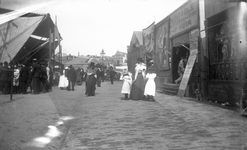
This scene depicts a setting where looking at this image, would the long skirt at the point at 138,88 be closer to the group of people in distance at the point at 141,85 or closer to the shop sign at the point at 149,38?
the group of people in distance at the point at 141,85

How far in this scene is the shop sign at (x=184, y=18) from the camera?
12.1 meters

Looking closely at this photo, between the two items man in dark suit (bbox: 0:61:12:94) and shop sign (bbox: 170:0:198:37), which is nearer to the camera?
shop sign (bbox: 170:0:198:37)

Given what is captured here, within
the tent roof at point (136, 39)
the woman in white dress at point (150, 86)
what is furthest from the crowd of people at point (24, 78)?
the tent roof at point (136, 39)

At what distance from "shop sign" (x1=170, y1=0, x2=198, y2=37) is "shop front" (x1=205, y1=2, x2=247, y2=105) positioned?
133 centimetres

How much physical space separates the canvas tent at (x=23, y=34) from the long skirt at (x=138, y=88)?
437 cm

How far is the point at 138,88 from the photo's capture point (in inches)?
420

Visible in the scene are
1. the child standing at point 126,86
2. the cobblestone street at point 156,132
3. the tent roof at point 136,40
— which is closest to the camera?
the cobblestone street at point 156,132

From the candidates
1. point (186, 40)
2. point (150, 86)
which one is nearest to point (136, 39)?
point (186, 40)

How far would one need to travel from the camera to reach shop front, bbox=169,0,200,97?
11.0 metres

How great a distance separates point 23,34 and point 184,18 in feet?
26.2

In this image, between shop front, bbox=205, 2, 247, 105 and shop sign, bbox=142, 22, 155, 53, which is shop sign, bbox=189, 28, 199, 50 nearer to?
shop front, bbox=205, 2, 247, 105

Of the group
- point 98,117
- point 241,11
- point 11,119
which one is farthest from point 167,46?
point 11,119

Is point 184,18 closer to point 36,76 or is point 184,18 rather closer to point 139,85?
point 139,85

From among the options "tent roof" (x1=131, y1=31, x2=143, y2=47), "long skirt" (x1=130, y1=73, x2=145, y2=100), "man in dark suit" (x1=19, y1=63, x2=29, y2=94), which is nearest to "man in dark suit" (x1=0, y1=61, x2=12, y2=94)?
"man in dark suit" (x1=19, y1=63, x2=29, y2=94)
